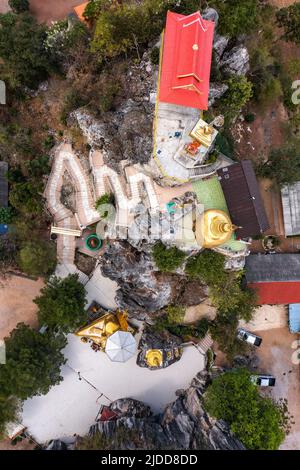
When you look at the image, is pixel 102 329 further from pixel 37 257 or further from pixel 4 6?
pixel 4 6

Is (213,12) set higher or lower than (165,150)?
higher

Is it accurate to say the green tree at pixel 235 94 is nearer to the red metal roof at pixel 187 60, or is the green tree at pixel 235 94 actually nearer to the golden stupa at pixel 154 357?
the red metal roof at pixel 187 60

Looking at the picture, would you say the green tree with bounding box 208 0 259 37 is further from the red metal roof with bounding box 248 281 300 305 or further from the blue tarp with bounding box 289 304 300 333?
the blue tarp with bounding box 289 304 300 333

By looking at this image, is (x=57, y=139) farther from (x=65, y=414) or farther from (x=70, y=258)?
(x=65, y=414)

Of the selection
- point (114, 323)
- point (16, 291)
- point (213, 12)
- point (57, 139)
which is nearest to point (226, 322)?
point (114, 323)

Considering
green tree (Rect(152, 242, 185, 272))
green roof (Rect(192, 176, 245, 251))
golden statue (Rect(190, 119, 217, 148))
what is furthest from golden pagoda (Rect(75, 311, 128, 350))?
golden statue (Rect(190, 119, 217, 148))

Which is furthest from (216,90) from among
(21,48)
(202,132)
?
(21,48)
